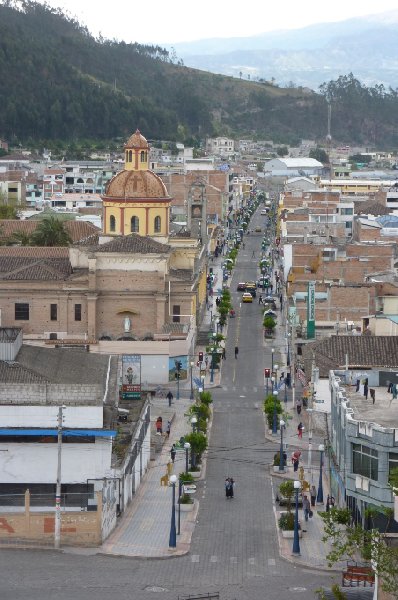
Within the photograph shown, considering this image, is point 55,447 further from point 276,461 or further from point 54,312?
point 54,312

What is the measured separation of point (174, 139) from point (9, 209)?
93646mm

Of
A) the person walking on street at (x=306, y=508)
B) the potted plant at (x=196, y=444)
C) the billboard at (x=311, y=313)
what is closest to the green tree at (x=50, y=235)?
the billboard at (x=311, y=313)

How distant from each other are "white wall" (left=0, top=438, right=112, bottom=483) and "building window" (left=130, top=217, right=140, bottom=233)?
34.0 m

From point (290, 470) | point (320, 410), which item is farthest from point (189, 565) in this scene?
point (320, 410)

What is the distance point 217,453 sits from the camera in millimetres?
44906

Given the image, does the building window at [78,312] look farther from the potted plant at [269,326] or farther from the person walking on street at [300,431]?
the person walking on street at [300,431]

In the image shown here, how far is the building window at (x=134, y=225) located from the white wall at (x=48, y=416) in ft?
111

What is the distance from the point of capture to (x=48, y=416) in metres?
35.1

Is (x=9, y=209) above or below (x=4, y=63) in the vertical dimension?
below

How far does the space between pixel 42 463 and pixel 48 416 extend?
1115 millimetres

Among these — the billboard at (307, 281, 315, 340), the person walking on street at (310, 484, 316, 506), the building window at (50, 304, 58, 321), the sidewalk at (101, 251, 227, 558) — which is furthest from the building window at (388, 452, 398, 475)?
the building window at (50, 304, 58, 321)

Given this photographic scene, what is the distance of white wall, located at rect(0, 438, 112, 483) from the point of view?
35.0 meters

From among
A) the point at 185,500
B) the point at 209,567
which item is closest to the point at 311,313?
the point at 185,500

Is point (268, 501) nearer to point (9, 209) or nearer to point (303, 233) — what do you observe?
point (303, 233)
